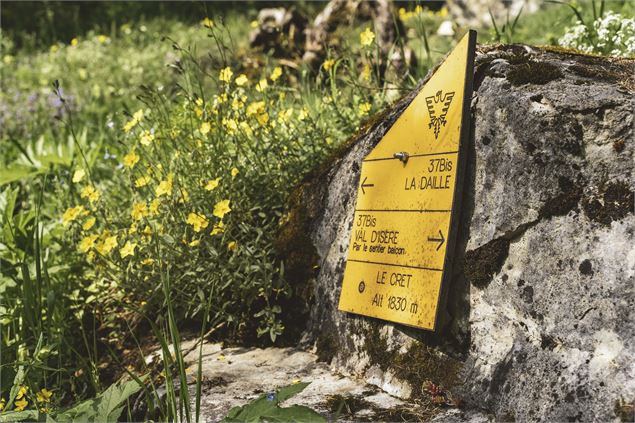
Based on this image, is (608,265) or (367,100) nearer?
(608,265)

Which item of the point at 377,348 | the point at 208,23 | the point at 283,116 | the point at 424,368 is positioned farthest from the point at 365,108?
the point at 424,368

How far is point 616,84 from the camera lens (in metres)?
2.05

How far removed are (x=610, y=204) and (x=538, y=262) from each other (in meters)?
0.26

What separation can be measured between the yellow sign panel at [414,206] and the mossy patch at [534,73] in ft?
0.46

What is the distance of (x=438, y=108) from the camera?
2299mm

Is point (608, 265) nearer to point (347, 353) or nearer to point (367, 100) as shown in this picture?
point (347, 353)

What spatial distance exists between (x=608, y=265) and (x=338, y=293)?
1137 millimetres

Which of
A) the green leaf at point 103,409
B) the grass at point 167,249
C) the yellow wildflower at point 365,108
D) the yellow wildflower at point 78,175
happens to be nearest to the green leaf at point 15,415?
the green leaf at point 103,409

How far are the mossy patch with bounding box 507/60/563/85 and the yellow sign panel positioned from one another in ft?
0.46

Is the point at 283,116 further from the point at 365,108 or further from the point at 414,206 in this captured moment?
the point at 414,206

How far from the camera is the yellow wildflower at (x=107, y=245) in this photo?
290cm

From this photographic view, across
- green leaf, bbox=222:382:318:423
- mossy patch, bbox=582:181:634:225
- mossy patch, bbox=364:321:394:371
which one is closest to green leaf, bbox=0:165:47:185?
mossy patch, bbox=364:321:394:371

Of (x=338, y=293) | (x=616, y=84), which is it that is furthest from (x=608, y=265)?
(x=338, y=293)

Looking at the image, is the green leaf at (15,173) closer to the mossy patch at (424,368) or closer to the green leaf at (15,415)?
the green leaf at (15,415)
